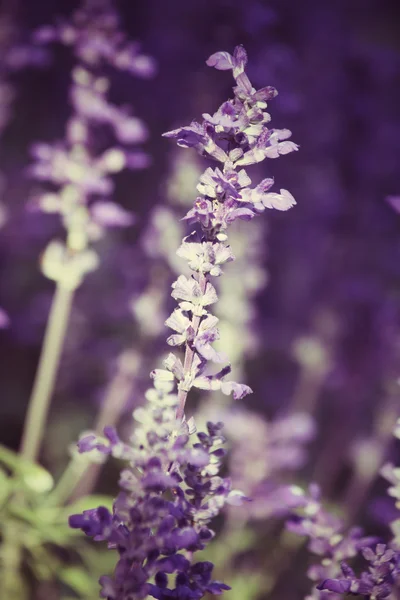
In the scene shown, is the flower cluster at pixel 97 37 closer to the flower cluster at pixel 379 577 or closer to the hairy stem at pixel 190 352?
the hairy stem at pixel 190 352

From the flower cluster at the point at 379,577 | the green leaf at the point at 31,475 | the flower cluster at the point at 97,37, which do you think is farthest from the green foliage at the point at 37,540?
the flower cluster at the point at 97,37

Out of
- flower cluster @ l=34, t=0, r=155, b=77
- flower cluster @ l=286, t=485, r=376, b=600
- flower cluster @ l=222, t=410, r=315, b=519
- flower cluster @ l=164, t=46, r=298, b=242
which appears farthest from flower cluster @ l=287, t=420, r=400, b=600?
flower cluster @ l=34, t=0, r=155, b=77

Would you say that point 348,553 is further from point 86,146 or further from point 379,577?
point 86,146

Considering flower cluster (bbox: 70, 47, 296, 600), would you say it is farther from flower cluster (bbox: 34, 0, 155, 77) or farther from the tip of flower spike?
flower cluster (bbox: 34, 0, 155, 77)

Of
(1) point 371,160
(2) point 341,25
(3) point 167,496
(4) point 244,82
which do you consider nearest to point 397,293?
(1) point 371,160

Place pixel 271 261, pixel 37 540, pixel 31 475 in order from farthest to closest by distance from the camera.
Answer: pixel 271 261 → pixel 37 540 → pixel 31 475

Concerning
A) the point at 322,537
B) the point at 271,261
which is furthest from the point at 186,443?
the point at 271,261

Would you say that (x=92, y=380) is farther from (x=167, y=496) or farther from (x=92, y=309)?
(x=167, y=496)
